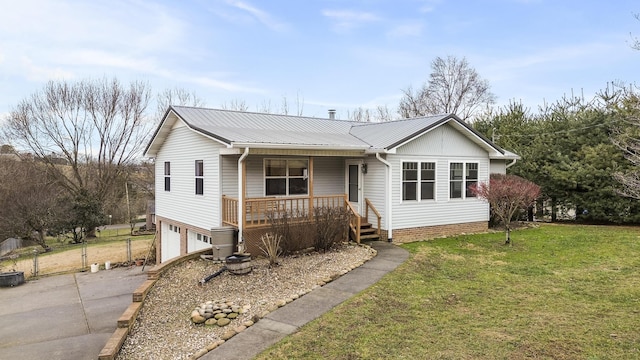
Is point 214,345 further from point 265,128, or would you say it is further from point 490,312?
point 265,128

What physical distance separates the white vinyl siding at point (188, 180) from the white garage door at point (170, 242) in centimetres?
56

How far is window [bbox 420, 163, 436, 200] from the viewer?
13773 mm

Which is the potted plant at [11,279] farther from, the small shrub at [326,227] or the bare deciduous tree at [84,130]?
the bare deciduous tree at [84,130]

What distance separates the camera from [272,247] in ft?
32.7

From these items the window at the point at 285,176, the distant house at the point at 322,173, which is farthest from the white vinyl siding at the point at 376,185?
the window at the point at 285,176

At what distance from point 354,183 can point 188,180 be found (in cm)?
598

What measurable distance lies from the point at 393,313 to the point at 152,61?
922 inches

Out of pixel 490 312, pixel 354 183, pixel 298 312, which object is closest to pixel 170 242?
pixel 354 183

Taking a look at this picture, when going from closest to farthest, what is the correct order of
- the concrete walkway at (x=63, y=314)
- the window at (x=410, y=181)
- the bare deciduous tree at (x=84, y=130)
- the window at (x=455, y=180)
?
the concrete walkway at (x=63, y=314) < the window at (x=410, y=181) < the window at (x=455, y=180) < the bare deciduous tree at (x=84, y=130)

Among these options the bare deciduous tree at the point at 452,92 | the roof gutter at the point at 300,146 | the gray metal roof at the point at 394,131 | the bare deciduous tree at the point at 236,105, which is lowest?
the roof gutter at the point at 300,146

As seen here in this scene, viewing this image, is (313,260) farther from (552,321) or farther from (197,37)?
(197,37)

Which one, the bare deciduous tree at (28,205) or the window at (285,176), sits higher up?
the window at (285,176)

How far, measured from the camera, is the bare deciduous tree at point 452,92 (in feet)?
125

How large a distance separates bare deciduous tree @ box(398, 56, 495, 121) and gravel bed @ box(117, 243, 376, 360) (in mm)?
30437
